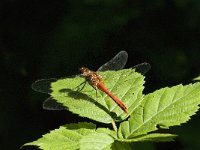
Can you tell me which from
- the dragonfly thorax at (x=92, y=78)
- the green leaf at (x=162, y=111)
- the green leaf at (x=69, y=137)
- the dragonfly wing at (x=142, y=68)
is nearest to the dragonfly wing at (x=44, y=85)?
the dragonfly thorax at (x=92, y=78)

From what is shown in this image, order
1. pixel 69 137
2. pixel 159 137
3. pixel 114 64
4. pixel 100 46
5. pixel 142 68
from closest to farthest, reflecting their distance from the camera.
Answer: pixel 159 137, pixel 69 137, pixel 142 68, pixel 114 64, pixel 100 46

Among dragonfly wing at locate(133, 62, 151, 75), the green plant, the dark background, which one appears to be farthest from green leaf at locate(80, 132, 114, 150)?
the dark background

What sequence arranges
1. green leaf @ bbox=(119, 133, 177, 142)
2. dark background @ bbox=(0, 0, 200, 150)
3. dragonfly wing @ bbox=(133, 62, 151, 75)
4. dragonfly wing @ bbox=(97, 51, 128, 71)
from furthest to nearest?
dark background @ bbox=(0, 0, 200, 150), dragonfly wing @ bbox=(97, 51, 128, 71), dragonfly wing @ bbox=(133, 62, 151, 75), green leaf @ bbox=(119, 133, 177, 142)

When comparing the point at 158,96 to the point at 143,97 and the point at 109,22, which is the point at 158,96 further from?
the point at 109,22

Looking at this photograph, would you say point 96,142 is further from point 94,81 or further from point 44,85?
point 44,85

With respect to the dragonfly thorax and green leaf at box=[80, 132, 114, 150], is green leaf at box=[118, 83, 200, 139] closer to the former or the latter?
green leaf at box=[80, 132, 114, 150]

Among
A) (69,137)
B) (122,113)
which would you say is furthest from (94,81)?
(69,137)

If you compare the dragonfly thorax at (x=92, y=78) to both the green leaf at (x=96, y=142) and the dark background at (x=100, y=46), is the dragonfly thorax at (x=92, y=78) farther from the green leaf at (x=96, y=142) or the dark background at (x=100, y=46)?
the dark background at (x=100, y=46)
